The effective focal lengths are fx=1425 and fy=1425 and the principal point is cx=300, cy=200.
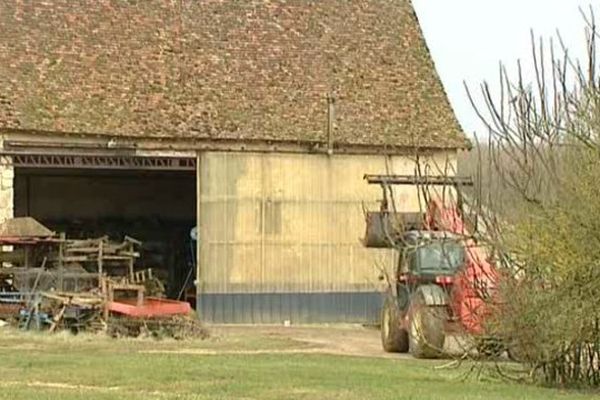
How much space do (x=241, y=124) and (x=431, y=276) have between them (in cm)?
1172

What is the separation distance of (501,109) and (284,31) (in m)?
22.1

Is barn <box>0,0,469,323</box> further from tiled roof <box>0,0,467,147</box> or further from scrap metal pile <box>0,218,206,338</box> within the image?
scrap metal pile <box>0,218,206,338</box>

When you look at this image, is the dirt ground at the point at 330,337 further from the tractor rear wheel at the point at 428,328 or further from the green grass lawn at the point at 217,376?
the green grass lawn at the point at 217,376

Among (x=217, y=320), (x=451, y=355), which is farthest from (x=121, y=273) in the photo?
(x=451, y=355)

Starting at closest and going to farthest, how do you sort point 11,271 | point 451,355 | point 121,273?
point 451,355, point 11,271, point 121,273

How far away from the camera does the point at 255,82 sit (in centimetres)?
3850

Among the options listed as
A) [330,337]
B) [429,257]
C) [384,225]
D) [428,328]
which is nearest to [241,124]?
[330,337]

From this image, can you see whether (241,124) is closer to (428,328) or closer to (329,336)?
(329,336)

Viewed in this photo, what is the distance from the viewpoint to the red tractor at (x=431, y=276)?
20.9m

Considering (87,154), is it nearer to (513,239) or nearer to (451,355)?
(451,355)

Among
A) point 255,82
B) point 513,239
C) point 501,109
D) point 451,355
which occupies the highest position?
point 255,82

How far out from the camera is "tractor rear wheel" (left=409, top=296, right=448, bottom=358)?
25.4 meters

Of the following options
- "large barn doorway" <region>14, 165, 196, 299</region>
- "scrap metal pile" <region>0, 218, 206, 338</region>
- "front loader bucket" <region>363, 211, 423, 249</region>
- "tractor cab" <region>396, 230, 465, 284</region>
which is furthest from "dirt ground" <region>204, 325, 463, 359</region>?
"large barn doorway" <region>14, 165, 196, 299</region>

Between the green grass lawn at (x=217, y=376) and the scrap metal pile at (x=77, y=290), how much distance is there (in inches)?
82.1
